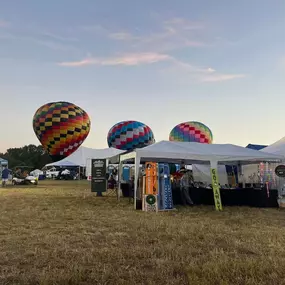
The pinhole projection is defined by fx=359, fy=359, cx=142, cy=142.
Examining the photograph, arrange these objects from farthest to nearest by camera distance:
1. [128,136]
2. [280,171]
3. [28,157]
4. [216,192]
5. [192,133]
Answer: [28,157] < [128,136] < [192,133] < [280,171] < [216,192]

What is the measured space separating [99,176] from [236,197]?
5714mm

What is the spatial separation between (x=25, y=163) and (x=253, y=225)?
7767cm

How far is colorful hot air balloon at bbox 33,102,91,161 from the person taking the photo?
29.7m

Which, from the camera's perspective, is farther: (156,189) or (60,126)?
(60,126)

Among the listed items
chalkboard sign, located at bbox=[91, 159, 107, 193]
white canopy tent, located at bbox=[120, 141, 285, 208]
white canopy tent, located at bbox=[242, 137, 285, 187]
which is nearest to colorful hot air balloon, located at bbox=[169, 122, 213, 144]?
white canopy tent, located at bbox=[242, 137, 285, 187]

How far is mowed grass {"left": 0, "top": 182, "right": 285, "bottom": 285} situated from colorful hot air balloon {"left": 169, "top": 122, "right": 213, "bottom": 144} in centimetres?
2434

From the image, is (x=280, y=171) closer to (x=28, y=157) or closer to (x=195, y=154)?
(x=195, y=154)

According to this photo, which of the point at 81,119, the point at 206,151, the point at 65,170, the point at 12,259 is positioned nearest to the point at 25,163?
the point at 65,170

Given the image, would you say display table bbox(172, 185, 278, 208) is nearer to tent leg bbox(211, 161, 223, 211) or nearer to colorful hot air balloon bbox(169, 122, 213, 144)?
tent leg bbox(211, 161, 223, 211)

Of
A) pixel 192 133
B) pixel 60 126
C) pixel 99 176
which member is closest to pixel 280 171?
pixel 99 176

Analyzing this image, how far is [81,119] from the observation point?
31250mm

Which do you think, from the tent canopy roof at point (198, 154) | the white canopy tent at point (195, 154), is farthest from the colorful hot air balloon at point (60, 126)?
the tent canopy roof at point (198, 154)

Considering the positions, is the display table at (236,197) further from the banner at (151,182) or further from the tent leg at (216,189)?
the banner at (151,182)

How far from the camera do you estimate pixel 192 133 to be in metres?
32.0
